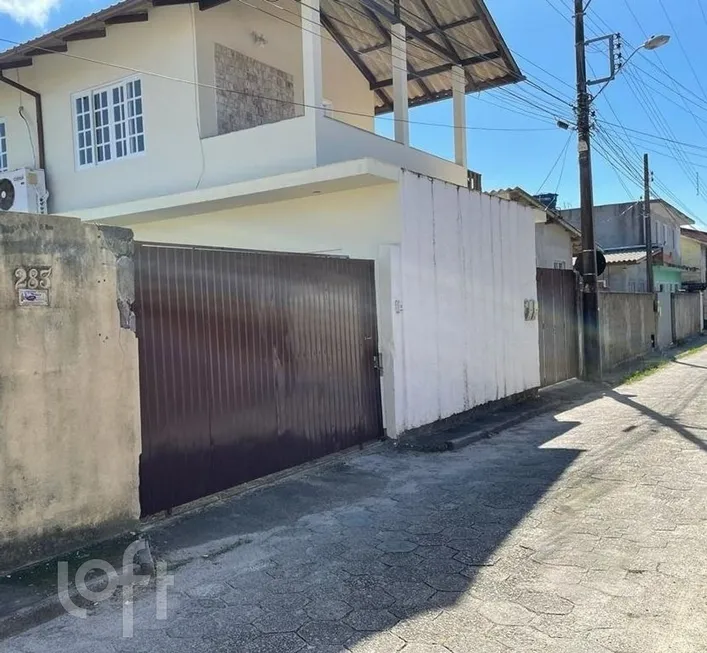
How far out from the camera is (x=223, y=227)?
9.43m

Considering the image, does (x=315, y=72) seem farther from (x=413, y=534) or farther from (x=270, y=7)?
(x=413, y=534)

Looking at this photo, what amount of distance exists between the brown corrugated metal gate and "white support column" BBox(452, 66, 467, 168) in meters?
4.86

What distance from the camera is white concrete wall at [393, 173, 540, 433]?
25.5 feet

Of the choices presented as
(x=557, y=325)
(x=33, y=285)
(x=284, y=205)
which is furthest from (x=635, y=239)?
(x=33, y=285)

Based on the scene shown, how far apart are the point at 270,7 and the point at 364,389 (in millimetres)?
6558

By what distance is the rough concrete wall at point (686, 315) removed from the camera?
2305 cm

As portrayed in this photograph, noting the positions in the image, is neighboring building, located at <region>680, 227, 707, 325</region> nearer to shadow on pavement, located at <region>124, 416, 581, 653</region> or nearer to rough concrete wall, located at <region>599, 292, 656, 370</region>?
rough concrete wall, located at <region>599, 292, 656, 370</region>

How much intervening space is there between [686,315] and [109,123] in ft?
75.8

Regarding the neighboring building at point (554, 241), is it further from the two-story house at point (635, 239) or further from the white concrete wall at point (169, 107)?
the white concrete wall at point (169, 107)

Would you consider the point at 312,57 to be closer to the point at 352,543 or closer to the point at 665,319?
the point at 352,543

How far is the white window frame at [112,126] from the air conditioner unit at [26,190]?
852 mm

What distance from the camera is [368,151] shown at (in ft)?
29.7

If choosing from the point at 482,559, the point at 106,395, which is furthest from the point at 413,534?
the point at 106,395

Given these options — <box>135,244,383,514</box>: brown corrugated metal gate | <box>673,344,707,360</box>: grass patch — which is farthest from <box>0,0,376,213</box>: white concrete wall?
<box>673,344,707,360</box>: grass patch
